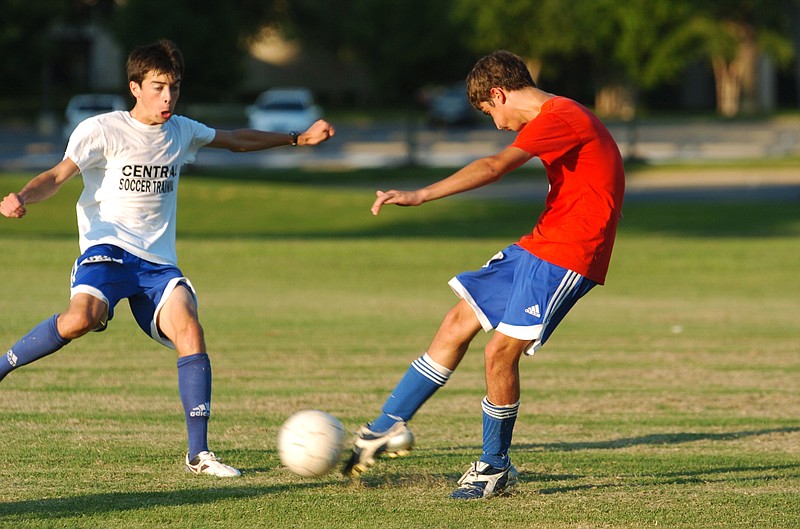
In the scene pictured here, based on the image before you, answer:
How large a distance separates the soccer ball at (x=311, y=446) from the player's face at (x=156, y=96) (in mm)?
1737

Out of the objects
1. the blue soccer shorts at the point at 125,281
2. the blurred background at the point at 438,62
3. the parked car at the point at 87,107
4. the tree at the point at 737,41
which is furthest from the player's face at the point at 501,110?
the tree at the point at 737,41

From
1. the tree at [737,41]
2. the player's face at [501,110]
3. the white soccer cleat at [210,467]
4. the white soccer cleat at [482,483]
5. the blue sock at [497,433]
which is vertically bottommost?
the white soccer cleat at [482,483]

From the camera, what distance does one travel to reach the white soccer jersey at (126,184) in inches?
249

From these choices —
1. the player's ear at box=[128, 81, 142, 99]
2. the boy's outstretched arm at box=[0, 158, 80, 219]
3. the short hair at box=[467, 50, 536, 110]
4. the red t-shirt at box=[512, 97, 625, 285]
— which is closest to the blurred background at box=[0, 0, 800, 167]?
the player's ear at box=[128, 81, 142, 99]

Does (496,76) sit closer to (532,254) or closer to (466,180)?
(466,180)

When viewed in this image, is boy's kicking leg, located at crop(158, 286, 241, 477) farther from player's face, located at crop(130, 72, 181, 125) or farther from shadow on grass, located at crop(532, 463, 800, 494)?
shadow on grass, located at crop(532, 463, 800, 494)

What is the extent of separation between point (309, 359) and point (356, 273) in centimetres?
804

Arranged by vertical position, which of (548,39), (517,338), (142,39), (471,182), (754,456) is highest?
(548,39)

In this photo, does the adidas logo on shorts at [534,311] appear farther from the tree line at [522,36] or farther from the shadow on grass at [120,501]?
the tree line at [522,36]

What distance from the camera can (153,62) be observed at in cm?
622

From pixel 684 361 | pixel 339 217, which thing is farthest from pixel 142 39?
pixel 684 361

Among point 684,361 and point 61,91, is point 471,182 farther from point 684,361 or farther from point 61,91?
point 61,91

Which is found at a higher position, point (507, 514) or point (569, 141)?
point (569, 141)

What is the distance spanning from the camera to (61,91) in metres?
67.6
